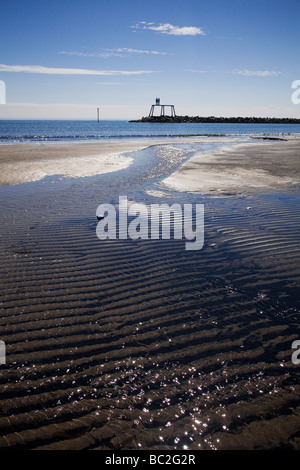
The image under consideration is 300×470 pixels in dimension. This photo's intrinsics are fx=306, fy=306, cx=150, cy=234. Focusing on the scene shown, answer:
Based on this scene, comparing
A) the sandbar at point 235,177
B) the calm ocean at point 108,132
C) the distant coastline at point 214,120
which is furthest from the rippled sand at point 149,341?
the distant coastline at point 214,120

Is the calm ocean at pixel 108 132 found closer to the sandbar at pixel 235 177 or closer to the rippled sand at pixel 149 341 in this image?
the sandbar at pixel 235 177

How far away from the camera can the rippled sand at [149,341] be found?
93.5 inches

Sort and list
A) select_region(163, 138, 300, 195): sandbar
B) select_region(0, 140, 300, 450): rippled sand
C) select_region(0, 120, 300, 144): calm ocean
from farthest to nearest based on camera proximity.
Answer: select_region(0, 120, 300, 144): calm ocean, select_region(163, 138, 300, 195): sandbar, select_region(0, 140, 300, 450): rippled sand

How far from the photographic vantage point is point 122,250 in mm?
5652

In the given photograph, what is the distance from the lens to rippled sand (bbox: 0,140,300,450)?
→ 2.38 m

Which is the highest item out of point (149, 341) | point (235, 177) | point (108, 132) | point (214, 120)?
point (214, 120)

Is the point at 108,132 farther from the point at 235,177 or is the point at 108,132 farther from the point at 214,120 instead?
the point at 214,120

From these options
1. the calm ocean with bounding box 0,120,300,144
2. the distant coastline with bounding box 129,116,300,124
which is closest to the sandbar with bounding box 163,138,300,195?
the calm ocean with bounding box 0,120,300,144

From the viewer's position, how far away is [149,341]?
3264 mm

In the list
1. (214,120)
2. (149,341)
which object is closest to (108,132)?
(149,341)

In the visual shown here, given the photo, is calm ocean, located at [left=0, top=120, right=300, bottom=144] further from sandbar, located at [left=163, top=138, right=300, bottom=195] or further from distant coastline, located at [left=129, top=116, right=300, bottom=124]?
distant coastline, located at [left=129, top=116, right=300, bottom=124]

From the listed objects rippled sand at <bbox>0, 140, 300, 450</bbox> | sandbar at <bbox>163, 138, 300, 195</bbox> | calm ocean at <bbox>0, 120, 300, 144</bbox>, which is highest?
calm ocean at <bbox>0, 120, 300, 144</bbox>

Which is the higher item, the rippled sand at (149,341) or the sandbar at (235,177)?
the sandbar at (235,177)
